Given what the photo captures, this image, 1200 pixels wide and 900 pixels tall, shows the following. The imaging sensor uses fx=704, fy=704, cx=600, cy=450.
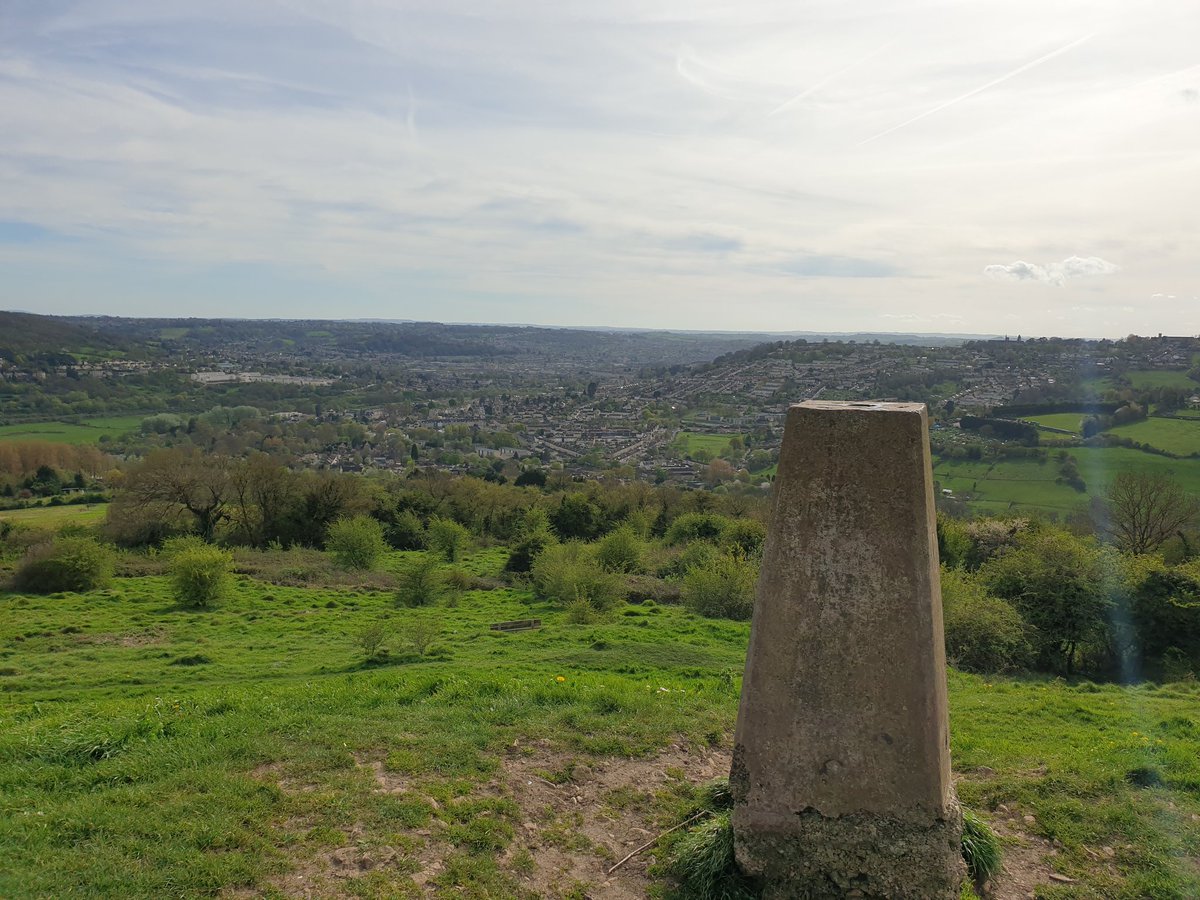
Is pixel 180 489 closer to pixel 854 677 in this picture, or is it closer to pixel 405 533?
pixel 405 533

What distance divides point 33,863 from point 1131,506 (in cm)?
3651

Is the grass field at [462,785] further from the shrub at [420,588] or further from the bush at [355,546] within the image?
the bush at [355,546]

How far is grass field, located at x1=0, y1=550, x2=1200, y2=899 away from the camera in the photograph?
561 centimetres

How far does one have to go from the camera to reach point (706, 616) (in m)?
23.9

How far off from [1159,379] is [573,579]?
6882 centimetres

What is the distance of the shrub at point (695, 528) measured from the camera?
38781 millimetres

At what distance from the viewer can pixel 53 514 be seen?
50.2 metres

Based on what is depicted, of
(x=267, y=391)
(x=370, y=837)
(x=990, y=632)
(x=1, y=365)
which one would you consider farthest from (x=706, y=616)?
(x=1, y=365)

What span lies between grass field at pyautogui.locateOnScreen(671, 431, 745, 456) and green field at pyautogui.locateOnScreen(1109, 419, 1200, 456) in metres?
36.4

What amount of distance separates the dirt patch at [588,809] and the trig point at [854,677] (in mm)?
1497

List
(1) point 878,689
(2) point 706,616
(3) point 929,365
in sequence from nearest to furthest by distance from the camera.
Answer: (1) point 878,689 → (2) point 706,616 → (3) point 929,365

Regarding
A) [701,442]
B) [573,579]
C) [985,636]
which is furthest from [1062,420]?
[573,579]

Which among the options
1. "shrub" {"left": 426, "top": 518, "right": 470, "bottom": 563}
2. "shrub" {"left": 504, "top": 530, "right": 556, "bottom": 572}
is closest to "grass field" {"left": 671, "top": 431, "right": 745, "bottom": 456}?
"shrub" {"left": 426, "top": 518, "right": 470, "bottom": 563}

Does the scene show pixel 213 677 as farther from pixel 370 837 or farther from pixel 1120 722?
pixel 1120 722
